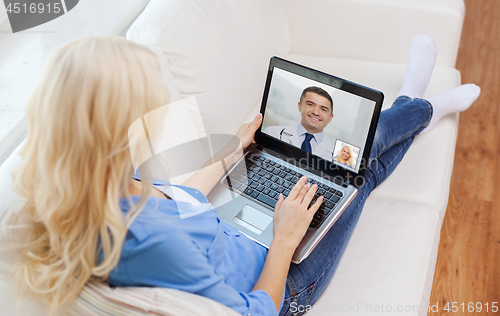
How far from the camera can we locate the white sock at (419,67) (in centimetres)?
139

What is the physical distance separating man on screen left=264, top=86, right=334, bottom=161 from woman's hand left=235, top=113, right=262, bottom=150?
65 mm

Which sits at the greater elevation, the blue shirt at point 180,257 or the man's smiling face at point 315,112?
the man's smiling face at point 315,112

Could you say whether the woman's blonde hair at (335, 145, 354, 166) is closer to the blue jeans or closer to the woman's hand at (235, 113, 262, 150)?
the blue jeans

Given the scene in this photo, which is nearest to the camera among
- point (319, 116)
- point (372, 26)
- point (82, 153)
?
point (82, 153)

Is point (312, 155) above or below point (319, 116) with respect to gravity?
below

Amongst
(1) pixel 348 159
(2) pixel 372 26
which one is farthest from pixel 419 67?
(1) pixel 348 159

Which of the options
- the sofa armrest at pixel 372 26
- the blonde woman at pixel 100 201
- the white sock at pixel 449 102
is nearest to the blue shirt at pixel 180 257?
the blonde woman at pixel 100 201

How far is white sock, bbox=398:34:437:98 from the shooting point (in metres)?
1.39

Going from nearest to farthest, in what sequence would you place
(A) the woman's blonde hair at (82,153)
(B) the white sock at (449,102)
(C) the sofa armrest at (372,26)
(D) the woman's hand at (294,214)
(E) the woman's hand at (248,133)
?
(A) the woman's blonde hair at (82,153) → (D) the woman's hand at (294,214) → (E) the woman's hand at (248,133) → (B) the white sock at (449,102) → (C) the sofa armrest at (372,26)

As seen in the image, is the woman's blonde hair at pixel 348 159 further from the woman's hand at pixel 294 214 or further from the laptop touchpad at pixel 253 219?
the laptop touchpad at pixel 253 219

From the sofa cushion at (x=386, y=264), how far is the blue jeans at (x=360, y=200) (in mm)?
34

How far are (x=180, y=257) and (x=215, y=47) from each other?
70cm

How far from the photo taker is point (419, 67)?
1.39 meters

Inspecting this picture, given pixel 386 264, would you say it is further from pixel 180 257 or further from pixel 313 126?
pixel 180 257
